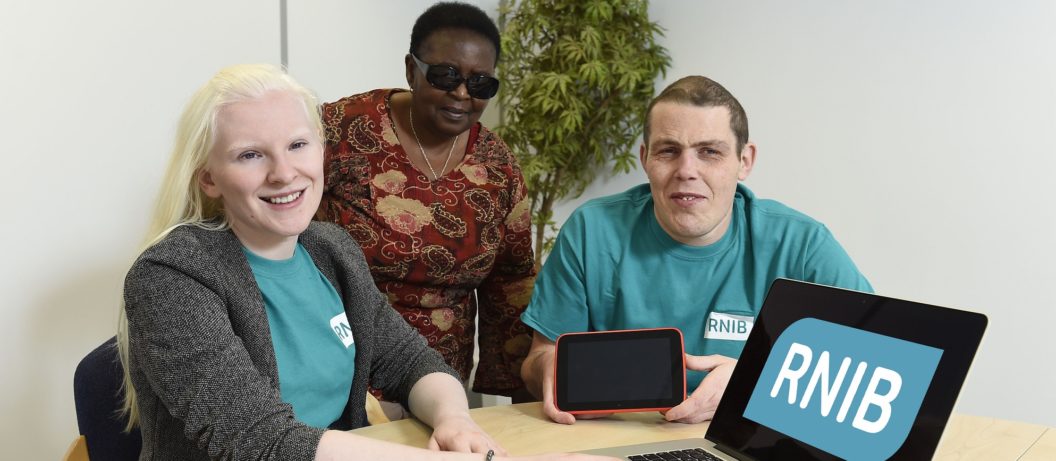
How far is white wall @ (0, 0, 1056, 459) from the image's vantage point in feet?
7.62

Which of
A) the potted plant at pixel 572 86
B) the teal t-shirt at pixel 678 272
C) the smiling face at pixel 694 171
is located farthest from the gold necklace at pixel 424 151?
the potted plant at pixel 572 86

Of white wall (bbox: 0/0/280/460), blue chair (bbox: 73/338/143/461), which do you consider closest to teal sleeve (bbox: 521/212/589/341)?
blue chair (bbox: 73/338/143/461)

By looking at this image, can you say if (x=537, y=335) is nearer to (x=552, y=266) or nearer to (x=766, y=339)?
(x=552, y=266)

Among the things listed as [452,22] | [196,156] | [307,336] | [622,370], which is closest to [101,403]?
[307,336]

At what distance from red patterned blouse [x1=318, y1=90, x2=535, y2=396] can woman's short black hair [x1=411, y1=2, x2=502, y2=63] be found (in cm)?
22

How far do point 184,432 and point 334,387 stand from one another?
0.31 metres

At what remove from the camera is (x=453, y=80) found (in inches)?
88.4

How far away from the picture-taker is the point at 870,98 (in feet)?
11.8

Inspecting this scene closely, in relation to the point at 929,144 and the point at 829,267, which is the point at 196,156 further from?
the point at 929,144

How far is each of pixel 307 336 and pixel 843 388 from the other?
869 millimetres

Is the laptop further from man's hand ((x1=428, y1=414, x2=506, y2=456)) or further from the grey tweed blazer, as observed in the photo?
the grey tweed blazer

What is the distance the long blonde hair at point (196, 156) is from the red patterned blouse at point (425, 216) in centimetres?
82

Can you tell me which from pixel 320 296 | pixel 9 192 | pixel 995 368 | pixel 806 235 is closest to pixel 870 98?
pixel 995 368

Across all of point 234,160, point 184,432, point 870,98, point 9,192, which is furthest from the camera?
point 870,98
